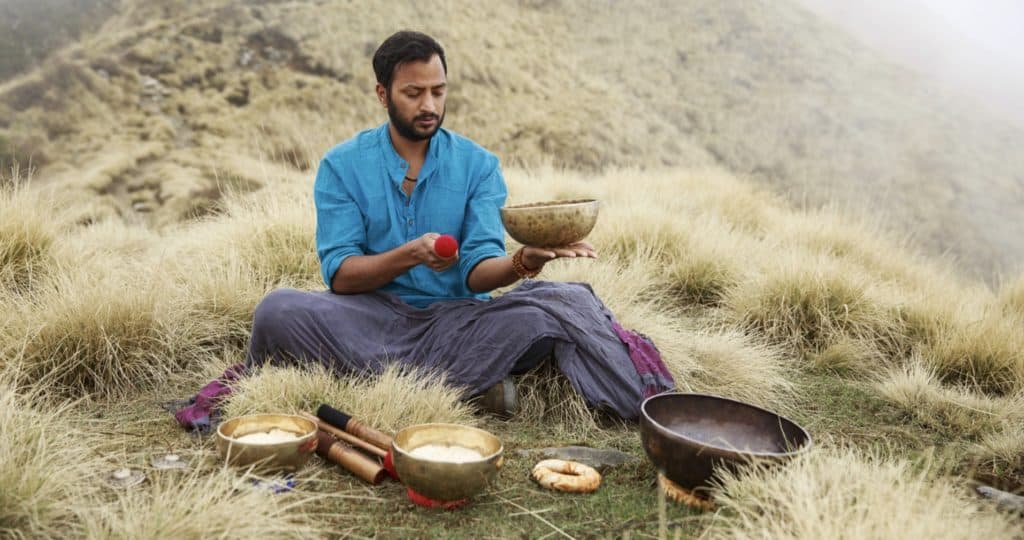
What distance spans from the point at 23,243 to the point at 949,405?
4713 mm

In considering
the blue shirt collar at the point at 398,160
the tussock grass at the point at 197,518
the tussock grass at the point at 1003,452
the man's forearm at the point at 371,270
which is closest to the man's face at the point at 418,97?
the blue shirt collar at the point at 398,160

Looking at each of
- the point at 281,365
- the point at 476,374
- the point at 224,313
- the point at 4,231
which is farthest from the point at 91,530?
the point at 4,231

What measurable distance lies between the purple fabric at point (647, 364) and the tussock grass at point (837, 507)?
1.01 m

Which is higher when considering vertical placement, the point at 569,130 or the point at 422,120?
the point at 422,120

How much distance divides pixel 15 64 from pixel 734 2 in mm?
23512

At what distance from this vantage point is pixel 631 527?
6.71 ft

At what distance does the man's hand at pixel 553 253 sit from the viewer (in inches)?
95.9

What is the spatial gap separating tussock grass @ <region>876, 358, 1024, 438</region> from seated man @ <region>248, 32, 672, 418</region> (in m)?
1.26

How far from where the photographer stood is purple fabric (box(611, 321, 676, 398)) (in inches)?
120

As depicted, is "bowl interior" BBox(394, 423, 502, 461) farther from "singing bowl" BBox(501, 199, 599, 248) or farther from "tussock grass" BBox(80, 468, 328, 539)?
"singing bowl" BBox(501, 199, 599, 248)

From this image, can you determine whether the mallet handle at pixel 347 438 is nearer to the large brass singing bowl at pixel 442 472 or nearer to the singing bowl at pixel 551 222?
the large brass singing bowl at pixel 442 472

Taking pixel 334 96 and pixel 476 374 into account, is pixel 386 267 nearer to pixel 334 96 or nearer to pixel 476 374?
pixel 476 374

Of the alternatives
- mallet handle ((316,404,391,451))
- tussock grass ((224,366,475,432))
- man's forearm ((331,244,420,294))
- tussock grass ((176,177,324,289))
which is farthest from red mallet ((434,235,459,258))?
tussock grass ((176,177,324,289))

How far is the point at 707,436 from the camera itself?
7.90 feet
